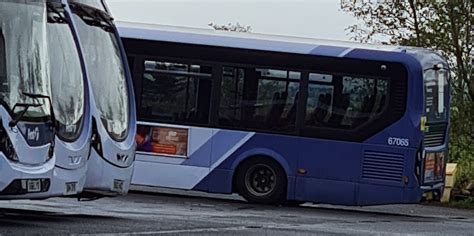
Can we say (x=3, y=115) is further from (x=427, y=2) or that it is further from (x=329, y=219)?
(x=427, y=2)

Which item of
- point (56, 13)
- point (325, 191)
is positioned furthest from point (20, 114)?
point (325, 191)

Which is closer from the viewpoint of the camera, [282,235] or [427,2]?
[282,235]

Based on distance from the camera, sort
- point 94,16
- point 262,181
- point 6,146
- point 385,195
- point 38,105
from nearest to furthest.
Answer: point 6,146 → point 38,105 → point 94,16 → point 385,195 → point 262,181

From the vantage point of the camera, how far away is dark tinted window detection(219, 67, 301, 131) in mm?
20234

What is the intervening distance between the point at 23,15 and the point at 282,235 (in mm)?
A: 3660

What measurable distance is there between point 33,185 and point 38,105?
85cm

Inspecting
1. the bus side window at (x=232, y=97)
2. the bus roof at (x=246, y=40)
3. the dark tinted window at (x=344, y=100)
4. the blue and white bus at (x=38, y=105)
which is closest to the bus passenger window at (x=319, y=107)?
the dark tinted window at (x=344, y=100)

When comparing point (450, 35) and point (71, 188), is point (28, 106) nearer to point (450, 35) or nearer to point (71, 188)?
point (71, 188)

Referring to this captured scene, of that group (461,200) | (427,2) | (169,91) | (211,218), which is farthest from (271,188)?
(427,2)

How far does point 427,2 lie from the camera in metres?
26.7

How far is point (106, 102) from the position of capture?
14.5 meters

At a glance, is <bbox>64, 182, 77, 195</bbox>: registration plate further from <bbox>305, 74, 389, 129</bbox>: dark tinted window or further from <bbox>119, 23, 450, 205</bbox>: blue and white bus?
<bbox>305, 74, 389, 129</bbox>: dark tinted window

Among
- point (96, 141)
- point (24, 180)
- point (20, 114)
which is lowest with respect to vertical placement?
point (24, 180)

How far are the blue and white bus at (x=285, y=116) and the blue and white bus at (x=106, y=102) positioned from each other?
528cm
